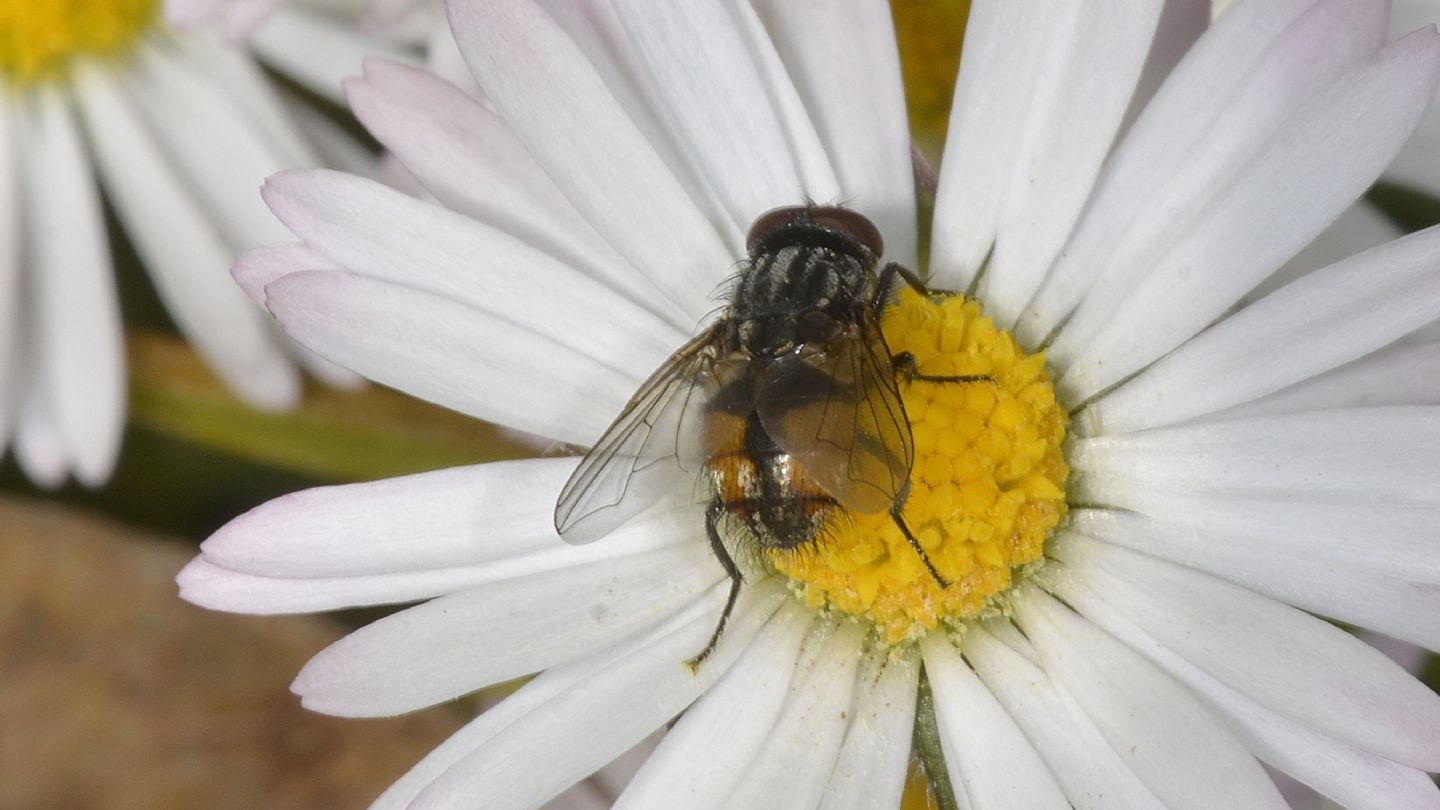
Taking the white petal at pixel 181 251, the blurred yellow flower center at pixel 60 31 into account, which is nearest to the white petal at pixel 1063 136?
the white petal at pixel 181 251

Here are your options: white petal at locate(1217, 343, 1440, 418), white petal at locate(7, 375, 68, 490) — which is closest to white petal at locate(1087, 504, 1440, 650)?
white petal at locate(1217, 343, 1440, 418)

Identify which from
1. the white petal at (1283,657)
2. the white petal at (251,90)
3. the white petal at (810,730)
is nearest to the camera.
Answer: the white petal at (1283,657)

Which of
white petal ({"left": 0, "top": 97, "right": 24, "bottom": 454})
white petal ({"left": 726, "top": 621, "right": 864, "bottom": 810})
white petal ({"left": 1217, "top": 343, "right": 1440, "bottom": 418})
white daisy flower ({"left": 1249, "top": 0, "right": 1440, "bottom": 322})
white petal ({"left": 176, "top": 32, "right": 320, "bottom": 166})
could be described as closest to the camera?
white petal ({"left": 1217, "top": 343, "right": 1440, "bottom": 418})

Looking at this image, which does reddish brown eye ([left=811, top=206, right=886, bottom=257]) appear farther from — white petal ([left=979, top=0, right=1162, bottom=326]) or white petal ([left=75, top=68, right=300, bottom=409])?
white petal ([left=75, top=68, right=300, bottom=409])

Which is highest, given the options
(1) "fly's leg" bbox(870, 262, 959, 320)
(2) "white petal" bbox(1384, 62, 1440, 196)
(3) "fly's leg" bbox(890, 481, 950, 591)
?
(2) "white petal" bbox(1384, 62, 1440, 196)

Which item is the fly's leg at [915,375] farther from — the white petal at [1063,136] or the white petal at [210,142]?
the white petal at [210,142]

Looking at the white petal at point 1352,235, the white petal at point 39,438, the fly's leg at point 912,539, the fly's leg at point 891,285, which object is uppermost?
the white petal at point 1352,235

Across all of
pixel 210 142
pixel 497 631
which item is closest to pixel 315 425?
pixel 210 142
